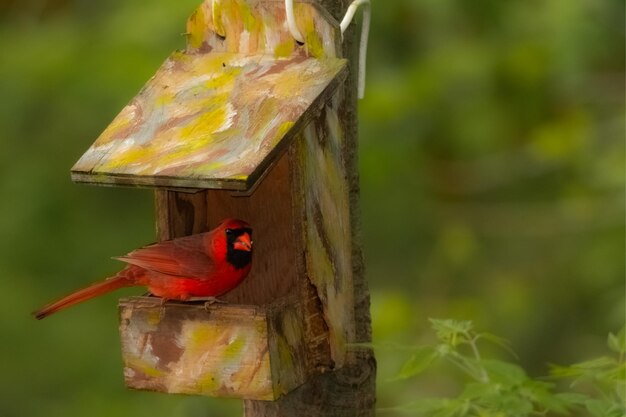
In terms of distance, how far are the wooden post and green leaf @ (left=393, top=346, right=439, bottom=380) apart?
0.35m

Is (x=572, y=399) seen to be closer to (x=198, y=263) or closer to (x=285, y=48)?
(x=198, y=263)

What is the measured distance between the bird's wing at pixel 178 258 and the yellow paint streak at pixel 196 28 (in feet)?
1.72

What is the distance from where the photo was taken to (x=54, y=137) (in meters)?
7.60

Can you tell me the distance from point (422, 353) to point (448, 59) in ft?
11.9

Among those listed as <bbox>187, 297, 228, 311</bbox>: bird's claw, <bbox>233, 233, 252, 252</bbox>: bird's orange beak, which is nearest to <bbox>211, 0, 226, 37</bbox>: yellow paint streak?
<bbox>233, 233, 252, 252</bbox>: bird's orange beak

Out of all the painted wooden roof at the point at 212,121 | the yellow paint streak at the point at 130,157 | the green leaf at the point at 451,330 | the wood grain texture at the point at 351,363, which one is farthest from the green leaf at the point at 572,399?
the yellow paint streak at the point at 130,157

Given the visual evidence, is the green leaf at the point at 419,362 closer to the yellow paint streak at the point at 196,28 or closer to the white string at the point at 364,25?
the white string at the point at 364,25

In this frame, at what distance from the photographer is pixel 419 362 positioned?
3492 mm

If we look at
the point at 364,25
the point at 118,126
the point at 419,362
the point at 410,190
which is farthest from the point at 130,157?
the point at 410,190

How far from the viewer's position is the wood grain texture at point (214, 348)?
142 inches

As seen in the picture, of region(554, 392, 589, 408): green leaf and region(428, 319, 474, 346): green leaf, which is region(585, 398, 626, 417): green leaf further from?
region(428, 319, 474, 346): green leaf

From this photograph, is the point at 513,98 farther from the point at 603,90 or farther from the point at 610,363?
the point at 610,363

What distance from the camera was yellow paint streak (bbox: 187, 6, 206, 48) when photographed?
12.9 feet

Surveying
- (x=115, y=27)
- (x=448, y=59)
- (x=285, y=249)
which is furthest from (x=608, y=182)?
(x=285, y=249)
